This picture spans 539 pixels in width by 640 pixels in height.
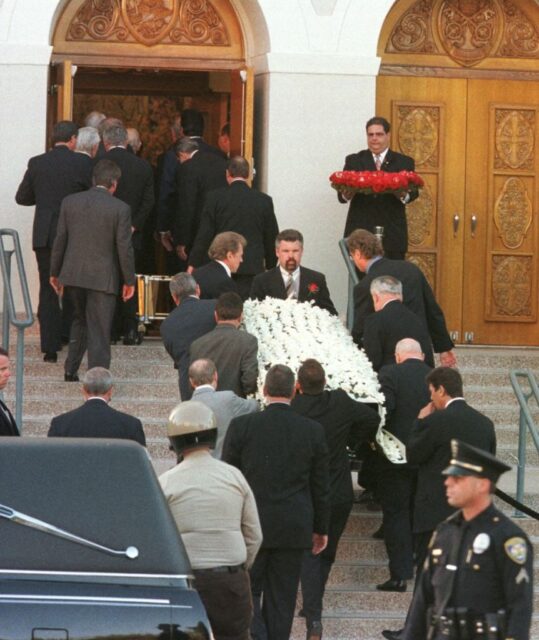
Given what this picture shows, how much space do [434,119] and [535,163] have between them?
3.53 feet

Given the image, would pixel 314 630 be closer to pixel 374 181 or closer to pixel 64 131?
pixel 374 181

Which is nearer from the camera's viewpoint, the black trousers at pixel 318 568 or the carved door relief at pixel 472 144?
the black trousers at pixel 318 568

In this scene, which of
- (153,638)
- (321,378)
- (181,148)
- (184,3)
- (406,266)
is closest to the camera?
(153,638)

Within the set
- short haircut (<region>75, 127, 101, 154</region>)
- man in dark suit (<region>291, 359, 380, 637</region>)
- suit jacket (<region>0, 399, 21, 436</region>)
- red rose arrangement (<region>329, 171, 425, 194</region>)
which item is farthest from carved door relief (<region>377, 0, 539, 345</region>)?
suit jacket (<region>0, 399, 21, 436</region>)

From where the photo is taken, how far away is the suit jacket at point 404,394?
11109mm

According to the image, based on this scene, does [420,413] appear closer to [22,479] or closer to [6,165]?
[22,479]

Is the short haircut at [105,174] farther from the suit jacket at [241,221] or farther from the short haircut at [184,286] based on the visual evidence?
the short haircut at [184,286]

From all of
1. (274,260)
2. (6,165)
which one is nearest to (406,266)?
(274,260)

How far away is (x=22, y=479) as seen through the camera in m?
6.45

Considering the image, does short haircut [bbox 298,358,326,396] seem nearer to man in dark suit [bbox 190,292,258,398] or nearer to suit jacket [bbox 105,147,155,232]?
man in dark suit [bbox 190,292,258,398]

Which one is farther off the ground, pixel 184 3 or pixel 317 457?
pixel 184 3

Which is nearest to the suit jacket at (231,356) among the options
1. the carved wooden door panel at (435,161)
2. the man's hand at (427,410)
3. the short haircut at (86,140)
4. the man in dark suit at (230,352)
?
the man in dark suit at (230,352)

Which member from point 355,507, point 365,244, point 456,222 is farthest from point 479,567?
point 456,222

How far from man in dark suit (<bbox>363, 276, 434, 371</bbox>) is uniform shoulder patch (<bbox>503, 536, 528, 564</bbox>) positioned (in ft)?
17.2
